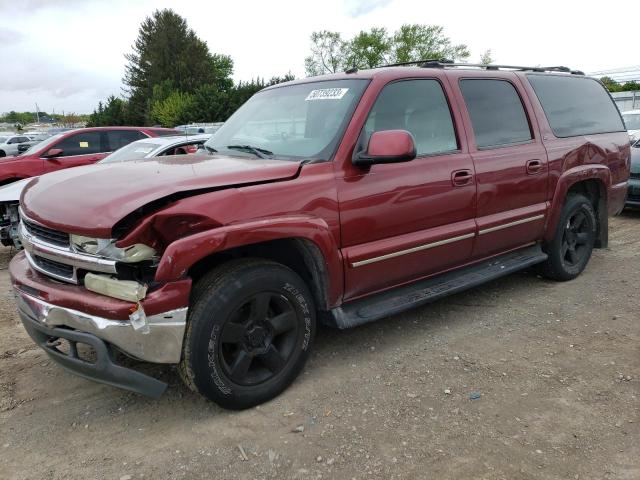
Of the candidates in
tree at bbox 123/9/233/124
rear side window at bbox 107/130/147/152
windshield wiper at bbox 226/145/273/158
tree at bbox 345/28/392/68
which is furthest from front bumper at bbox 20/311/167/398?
tree at bbox 345/28/392/68

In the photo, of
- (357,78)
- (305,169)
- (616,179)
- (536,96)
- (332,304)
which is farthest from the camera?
(616,179)

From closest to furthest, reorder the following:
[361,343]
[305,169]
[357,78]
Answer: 1. [305,169]
2. [357,78]
3. [361,343]

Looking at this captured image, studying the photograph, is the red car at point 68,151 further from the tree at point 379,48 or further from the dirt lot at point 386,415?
the tree at point 379,48

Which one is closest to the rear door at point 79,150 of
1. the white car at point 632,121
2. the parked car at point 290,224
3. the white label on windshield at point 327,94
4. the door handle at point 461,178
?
the parked car at point 290,224

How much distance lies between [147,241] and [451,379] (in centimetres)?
198

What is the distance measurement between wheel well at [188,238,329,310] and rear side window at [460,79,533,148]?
1.68m

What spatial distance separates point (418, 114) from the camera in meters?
3.66

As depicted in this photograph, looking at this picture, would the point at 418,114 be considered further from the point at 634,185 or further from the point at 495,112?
the point at 634,185

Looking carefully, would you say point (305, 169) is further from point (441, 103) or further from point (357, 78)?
point (441, 103)

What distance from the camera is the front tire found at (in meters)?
2.66

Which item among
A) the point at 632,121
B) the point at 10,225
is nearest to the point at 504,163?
the point at 10,225

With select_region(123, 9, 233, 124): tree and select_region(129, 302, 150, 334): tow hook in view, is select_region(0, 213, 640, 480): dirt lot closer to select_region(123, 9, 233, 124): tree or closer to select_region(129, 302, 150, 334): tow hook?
select_region(129, 302, 150, 334): tow hook

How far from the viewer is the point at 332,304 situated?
3.25 m

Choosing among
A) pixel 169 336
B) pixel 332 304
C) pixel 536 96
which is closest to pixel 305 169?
pixel 332 304
